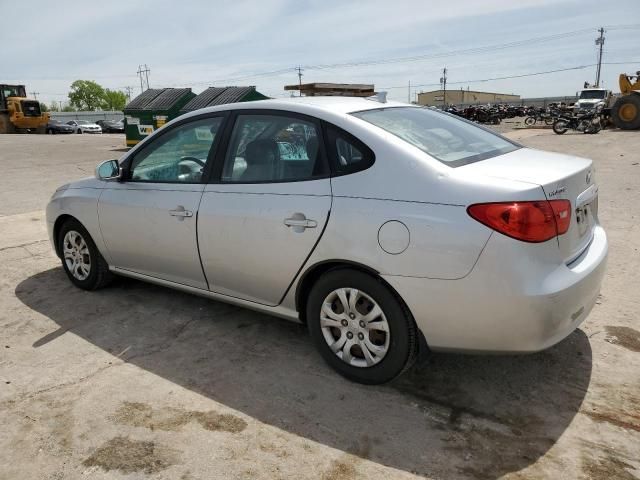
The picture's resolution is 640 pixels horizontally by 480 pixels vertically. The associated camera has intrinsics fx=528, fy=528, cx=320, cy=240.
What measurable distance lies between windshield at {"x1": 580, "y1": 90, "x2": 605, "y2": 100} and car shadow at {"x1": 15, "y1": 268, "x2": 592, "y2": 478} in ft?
117

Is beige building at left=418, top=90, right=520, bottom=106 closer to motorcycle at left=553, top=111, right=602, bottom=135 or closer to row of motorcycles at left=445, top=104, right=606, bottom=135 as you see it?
row of motorcycles at left=445, top=104, right=606, bottom=135

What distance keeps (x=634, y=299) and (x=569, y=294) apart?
199 centimetres

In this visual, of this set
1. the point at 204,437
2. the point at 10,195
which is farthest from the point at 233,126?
the point at 10,195

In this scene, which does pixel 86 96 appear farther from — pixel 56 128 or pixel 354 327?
pixel 354 327

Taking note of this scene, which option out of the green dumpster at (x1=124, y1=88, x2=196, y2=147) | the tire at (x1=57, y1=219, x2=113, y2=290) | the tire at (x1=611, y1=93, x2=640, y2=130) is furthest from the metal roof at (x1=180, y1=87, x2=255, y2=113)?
the tire at (x1=611, y1=93, x2=640, y2=130)

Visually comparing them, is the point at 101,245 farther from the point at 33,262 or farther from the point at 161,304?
the point at 33,262

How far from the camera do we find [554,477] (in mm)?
2275

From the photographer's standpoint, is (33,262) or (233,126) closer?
(233,126)

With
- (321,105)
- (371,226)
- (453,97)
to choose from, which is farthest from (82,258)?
(453,97)

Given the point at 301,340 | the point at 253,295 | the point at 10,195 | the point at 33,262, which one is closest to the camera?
the point at 253,295

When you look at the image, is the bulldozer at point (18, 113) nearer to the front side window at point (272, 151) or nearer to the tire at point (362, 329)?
the front side window at point (272, 151)

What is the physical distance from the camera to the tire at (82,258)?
446 centimetres

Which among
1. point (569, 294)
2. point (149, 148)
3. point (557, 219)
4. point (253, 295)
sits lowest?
point (253, 295)

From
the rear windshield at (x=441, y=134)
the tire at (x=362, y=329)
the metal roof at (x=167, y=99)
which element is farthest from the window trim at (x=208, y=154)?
the metal roof at (x=167, y=99)
